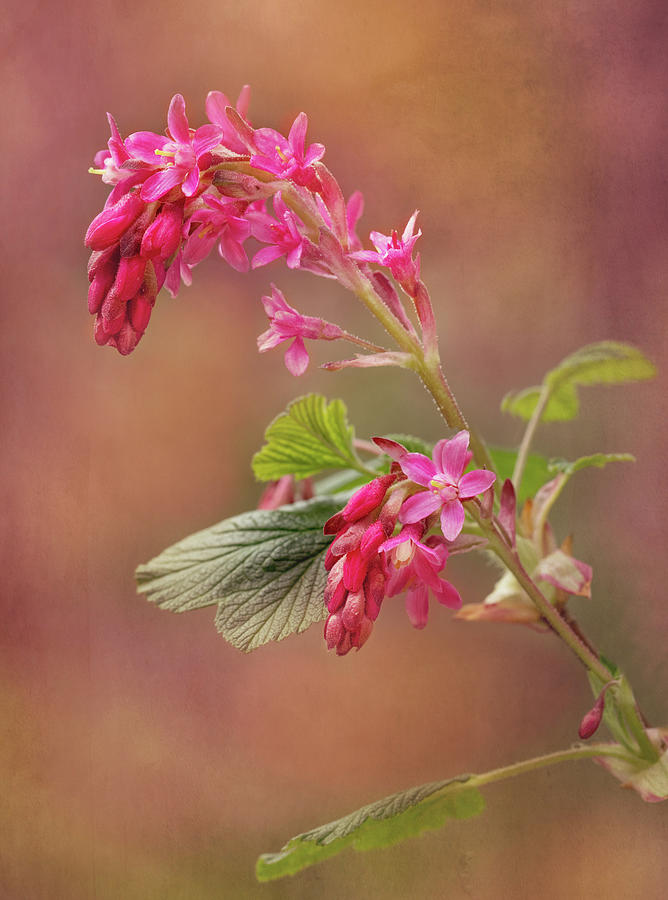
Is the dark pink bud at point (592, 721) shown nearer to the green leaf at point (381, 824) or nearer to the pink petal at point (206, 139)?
the green leaf at point (381, 824)

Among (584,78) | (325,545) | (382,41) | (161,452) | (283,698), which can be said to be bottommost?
(283,698)

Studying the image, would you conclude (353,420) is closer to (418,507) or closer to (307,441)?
(307,441)

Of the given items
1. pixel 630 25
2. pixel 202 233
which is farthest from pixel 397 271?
pixel 630 25

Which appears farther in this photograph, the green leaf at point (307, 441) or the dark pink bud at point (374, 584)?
the green leaf at point (307, 441)

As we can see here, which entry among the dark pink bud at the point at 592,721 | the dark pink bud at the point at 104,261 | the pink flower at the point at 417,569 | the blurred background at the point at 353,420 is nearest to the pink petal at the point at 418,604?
the pink flower at the point at 417,569

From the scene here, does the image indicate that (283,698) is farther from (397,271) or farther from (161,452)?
(397,271)

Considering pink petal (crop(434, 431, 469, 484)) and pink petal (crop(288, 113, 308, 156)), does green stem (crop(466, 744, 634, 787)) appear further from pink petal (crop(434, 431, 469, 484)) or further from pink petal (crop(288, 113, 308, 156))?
pink petal (crop(288, 113, 308, 156))
